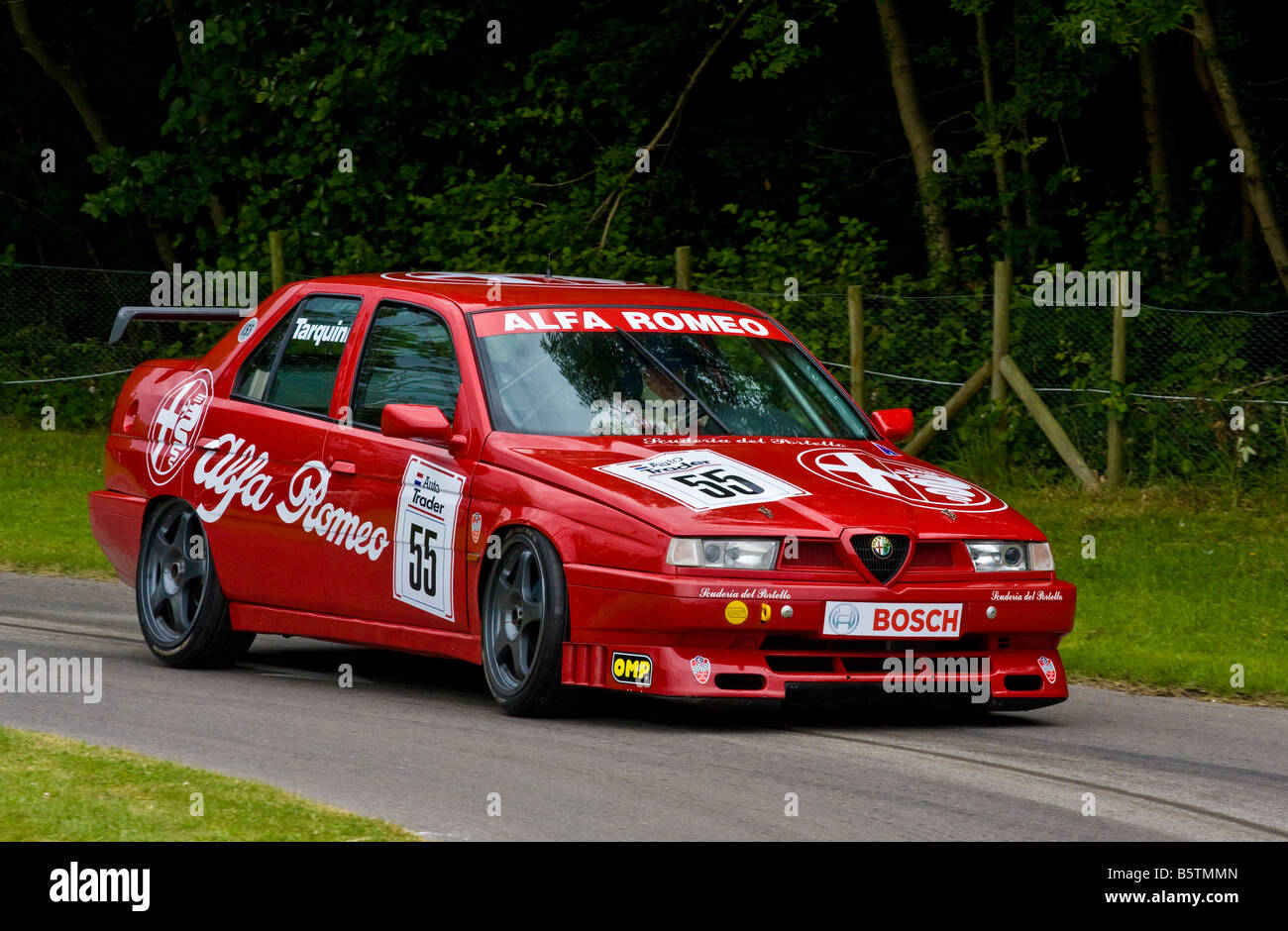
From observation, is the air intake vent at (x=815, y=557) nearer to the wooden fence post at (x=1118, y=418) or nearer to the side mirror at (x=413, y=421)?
the side mirror at (x=413, y=421)

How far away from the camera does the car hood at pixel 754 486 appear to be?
297 inches

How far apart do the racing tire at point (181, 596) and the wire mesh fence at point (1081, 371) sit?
314 inches

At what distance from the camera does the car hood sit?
24.8 ft

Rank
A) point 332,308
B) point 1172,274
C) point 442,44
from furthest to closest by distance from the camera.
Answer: point 442,44, point 1172,274, point 332,308

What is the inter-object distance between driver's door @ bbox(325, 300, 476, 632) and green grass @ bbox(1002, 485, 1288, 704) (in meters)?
3.44

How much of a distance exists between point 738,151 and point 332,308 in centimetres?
1390

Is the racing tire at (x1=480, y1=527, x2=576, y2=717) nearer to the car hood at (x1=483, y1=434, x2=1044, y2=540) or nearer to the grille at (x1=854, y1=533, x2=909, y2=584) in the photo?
the car hood at (x1=483, y1=434, x2=1044, y2=540)

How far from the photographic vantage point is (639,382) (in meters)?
8.61

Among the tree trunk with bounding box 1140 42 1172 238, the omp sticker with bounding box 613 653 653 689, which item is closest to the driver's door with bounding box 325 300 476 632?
the omp sticker with bounding box 613 653 653 689

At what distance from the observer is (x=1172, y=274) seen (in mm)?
18625

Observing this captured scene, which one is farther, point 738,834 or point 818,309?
point 818,309

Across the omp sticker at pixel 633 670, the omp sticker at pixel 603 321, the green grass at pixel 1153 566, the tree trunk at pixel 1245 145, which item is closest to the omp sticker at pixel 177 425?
Answer: the omp sticker at pixel 603 321
